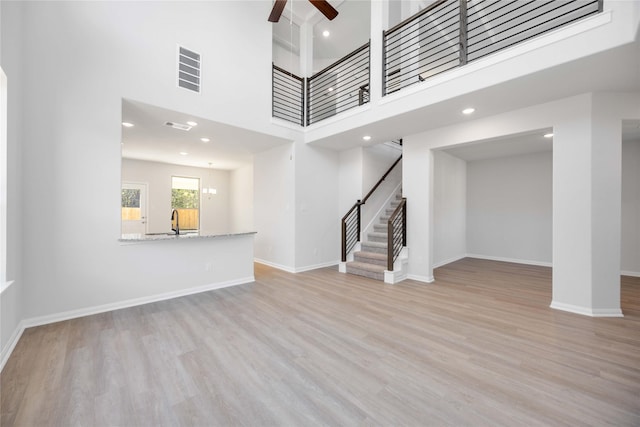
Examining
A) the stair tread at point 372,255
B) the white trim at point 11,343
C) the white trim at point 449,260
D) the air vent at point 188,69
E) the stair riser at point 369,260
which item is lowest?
the white trim at point 11,343

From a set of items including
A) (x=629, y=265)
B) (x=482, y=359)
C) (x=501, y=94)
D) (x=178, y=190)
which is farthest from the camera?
(x=178, y=190)

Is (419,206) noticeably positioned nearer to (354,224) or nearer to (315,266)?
(354,224)

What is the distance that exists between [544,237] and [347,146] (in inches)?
200

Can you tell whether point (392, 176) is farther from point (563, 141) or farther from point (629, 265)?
point (629, 265)

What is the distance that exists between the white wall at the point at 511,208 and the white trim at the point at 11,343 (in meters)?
8.49

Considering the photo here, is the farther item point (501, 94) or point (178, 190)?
point (178, 190)

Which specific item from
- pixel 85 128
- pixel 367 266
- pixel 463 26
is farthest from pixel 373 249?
pixel 85 128

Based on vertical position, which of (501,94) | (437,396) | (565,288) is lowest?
(437,396)

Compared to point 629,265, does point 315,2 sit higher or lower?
higher

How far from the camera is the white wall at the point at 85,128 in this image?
2.87 meters

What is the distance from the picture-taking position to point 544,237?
6.03 meters

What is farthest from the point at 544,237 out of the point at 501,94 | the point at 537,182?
the point at 501,94

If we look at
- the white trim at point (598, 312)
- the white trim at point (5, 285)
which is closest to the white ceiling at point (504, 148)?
the white trim at point (598, 312)

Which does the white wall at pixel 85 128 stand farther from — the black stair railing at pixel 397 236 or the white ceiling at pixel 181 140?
the black stair railing at pixel 397 236
